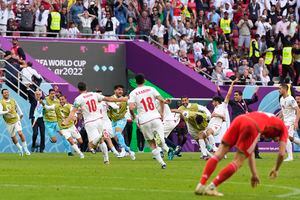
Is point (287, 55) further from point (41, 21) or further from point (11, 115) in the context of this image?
point (11, 115)

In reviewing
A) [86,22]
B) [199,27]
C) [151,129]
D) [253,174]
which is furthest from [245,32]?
[253,174]

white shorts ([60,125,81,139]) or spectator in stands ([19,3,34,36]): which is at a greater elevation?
spectator in stands ([19,3,34,36])

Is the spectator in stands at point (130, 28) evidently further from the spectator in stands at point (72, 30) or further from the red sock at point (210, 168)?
the red sock at point (210, 168)

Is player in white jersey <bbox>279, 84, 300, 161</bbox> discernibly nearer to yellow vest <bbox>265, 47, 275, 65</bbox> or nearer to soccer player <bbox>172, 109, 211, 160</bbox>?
soccer player <bbox>172, 109, 211, 160</bbox>

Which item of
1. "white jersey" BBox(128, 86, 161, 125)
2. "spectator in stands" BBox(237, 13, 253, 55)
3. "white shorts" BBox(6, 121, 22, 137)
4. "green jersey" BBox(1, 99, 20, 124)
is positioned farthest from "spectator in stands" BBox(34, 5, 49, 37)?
"white jersey" BBox(128, 86, 161, 125)

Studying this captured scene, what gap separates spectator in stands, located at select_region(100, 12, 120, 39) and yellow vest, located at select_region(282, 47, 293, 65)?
7.76 metres

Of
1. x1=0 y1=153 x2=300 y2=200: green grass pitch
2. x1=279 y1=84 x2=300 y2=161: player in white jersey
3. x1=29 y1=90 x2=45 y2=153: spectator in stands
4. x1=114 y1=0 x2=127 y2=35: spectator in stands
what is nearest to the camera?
x1=0 y1=153 x2=300 y2=200: green grass pitch

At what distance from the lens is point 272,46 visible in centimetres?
4856

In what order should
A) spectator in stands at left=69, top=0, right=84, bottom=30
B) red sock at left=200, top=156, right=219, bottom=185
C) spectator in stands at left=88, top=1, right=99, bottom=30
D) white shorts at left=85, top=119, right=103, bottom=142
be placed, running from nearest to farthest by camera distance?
1. red sock at left=200, top=156, right=219, bottom=185
2. white shorts at left=85, top=119, right=103, bottom=142
3. spectator in stands at left=69, top=0, right=84, bottom=30
4. spectator in stands at left=88, top=1, right=99, bottom=30

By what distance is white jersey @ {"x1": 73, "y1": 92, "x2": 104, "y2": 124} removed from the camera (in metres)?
29.4

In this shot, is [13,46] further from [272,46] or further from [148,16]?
[272,46]

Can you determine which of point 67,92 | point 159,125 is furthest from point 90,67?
point 159,125

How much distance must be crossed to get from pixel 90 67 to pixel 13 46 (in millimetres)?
5714

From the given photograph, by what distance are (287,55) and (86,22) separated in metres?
9.50
